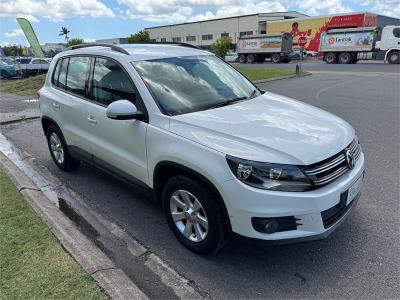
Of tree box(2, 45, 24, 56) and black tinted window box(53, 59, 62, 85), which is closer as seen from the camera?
black tinted window box(53, 59, 62, 85)

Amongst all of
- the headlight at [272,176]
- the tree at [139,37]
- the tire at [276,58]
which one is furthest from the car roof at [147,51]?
the tree at [139,37]

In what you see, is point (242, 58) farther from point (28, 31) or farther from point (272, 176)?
point (272, 176)

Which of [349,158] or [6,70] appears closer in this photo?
[349,158]

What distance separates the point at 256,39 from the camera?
1655 inches

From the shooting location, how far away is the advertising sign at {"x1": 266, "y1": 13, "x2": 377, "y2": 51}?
48.0 m

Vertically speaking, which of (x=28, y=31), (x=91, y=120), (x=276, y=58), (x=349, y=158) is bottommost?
(x=276, y=58)

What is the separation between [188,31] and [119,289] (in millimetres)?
87820

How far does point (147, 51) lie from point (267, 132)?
190 cm

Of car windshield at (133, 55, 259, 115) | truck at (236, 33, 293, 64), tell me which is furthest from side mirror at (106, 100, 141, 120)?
truck at (236, 33, 293, 64)

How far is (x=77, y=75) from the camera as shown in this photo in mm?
4621

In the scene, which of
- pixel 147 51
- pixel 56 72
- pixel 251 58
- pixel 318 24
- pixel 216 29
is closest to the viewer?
pixel 147 51

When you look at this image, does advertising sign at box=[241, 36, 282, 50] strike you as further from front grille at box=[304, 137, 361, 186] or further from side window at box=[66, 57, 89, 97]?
front grille at box=[304, 137, 361, 186]

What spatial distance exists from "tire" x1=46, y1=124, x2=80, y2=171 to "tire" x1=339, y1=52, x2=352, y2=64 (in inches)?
1348

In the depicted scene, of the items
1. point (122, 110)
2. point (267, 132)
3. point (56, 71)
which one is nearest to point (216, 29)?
point (56, 71)
